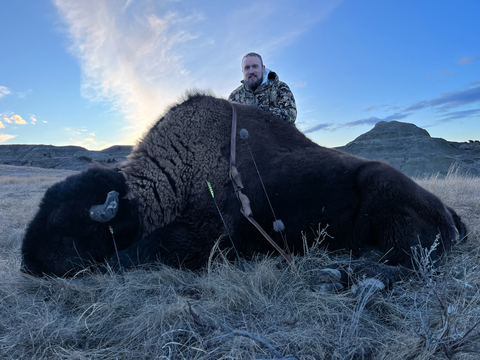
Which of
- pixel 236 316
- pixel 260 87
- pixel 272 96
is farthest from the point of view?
pixel 260 87

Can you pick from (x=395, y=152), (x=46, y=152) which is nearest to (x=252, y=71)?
(x=395, y=152)

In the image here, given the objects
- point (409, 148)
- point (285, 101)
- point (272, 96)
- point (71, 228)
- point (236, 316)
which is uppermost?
point (409, 148)

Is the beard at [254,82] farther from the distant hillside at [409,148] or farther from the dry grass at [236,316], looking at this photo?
the distant hillside at [409,148]

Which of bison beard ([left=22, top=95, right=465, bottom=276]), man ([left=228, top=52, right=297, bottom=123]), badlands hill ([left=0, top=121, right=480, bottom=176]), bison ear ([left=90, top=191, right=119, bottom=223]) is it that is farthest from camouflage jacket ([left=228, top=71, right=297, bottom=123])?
badlands hill ([left=0, top=121, right=480, bottom=176])

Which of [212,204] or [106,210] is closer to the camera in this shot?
[106,210]

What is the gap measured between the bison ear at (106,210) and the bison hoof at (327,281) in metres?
1.82

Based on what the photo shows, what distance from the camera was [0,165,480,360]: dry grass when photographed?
1.54m

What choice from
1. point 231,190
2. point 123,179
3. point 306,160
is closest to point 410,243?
point 306,160

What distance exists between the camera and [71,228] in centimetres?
282

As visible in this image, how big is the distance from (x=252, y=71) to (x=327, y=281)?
371cm

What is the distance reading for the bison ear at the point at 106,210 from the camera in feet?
8.98

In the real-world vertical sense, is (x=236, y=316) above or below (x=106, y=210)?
below

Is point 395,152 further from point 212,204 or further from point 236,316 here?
point 236,316

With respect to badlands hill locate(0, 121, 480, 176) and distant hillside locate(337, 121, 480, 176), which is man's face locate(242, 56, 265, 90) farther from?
distant hillside locate(337, 121, 480, 176)
